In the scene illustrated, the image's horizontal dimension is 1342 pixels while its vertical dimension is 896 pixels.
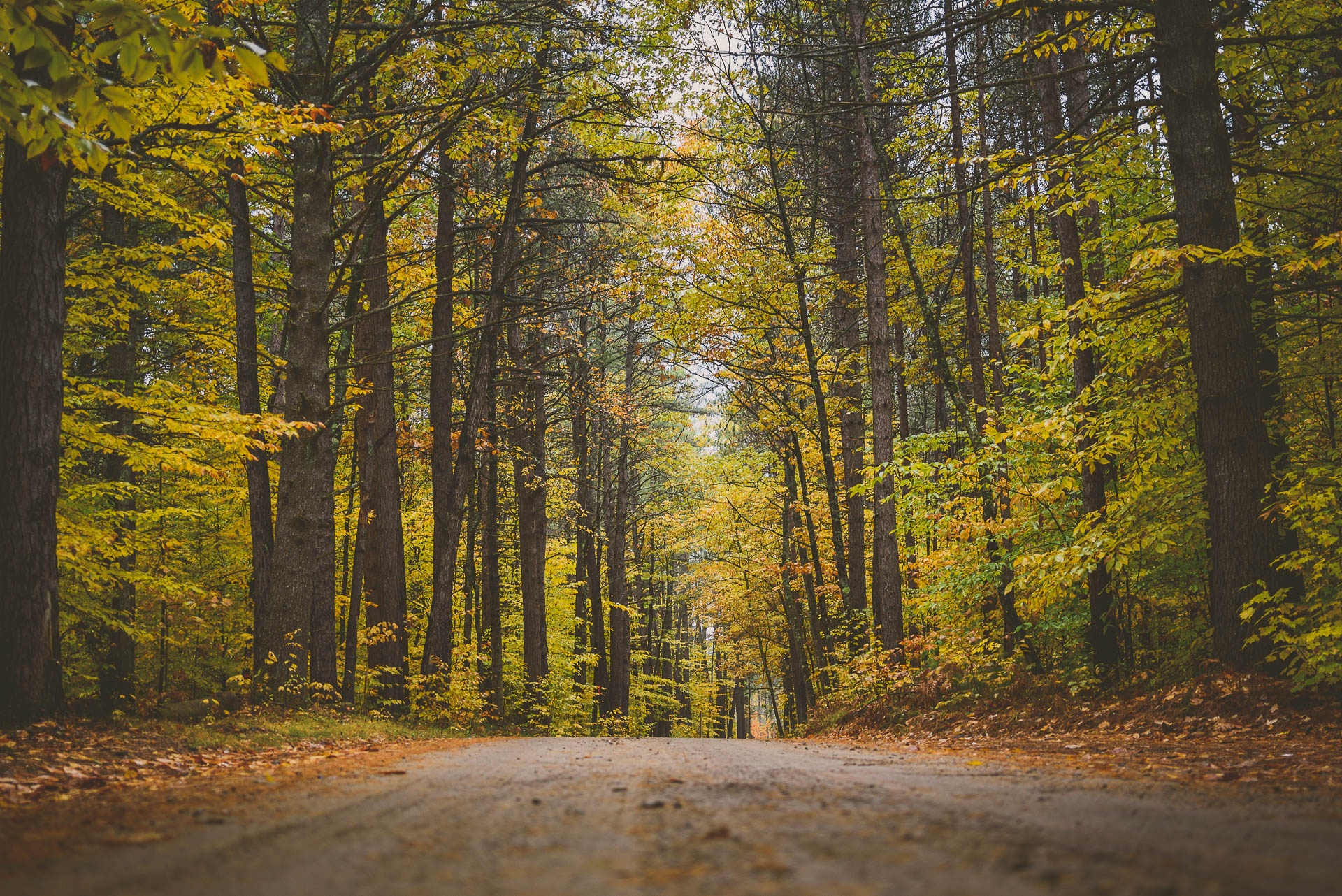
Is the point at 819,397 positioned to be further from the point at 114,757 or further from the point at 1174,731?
the point at 114,757

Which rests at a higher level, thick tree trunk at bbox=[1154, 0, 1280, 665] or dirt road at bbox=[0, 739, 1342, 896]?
thick tree trunk at bbox=[1154, 0, 1280, 665]

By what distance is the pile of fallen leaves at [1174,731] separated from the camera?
13.4 feet

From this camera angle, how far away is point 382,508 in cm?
1244

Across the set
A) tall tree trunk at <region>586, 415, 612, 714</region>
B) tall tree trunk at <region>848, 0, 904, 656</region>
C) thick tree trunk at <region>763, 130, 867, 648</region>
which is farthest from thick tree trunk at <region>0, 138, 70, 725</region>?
tall tree trunk at <region>586, 415, 612, 714</region>

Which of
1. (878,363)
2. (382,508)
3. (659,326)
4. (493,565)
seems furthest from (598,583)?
(878,363)

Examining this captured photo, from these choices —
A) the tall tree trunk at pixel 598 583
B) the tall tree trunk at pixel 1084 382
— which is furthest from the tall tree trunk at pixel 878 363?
the tall tree trunk at pixel 598 583

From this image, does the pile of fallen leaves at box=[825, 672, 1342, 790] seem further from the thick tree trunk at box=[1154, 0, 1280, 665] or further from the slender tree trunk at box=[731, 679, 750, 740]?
the slender tree trunk at box=[731, 679, 750, 740]

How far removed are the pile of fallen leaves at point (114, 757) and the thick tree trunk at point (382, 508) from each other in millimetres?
4633

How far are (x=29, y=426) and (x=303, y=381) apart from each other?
3.43 metres

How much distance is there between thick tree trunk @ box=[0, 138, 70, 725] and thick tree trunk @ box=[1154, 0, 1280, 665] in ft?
32.3

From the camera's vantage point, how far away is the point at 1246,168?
23.2ft

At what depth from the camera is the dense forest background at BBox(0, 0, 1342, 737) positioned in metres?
6.41

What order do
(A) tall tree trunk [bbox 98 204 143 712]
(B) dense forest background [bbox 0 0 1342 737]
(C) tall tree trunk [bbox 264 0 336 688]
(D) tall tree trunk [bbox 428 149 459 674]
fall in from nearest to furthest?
1. (B) dense forest background [bbox 0 0 1342 737]
2. (C) tall tree trunk [bbox 264 0 336 688]
3. (D) tall tree trunk [bbox 428 149 459 674]
4. (A) tall tree trunk [bbox 98 204 143 712]

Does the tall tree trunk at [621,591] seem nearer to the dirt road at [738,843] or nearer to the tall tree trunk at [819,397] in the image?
the tall tree trunk at [819,397]
